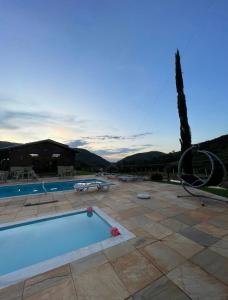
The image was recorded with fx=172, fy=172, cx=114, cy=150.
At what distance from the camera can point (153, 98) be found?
41.5 ft

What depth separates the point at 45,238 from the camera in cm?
404

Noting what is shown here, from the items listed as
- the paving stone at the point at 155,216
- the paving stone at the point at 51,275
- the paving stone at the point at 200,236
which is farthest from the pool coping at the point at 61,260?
the paving stone at the point at 200,236

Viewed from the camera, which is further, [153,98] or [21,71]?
[153,98]

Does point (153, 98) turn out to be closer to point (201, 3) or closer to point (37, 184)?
point (201, 3)

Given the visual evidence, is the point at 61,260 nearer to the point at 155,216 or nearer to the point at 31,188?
the point at 155,216

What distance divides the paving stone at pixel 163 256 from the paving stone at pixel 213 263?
23cm

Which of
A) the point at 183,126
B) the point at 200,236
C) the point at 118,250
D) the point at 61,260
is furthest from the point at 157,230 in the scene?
the point at 183,126

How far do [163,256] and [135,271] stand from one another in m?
0.58

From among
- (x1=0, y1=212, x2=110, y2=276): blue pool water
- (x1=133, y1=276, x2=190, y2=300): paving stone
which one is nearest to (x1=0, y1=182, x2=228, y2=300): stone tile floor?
(x1=133, y1=276, x2=190, y2=300): paving stone

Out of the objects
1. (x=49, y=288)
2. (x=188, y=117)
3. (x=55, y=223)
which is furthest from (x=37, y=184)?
(x=188, y=117)

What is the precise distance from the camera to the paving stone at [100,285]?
1964mm

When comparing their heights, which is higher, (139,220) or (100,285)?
(139,220)

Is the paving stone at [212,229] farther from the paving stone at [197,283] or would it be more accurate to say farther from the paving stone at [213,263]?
the paving stone at [197,283]

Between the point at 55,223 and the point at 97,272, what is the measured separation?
2.63 m
